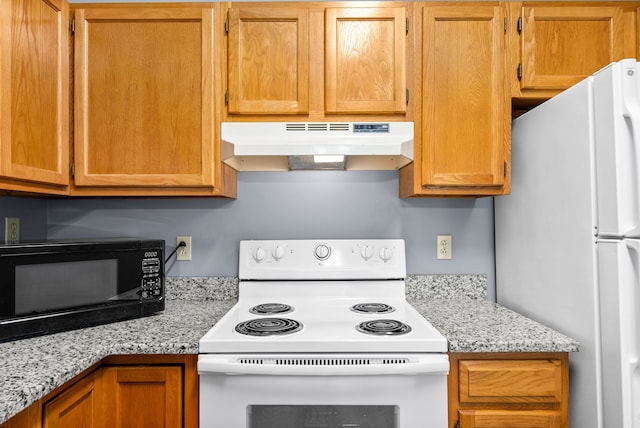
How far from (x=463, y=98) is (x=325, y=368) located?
1.16m

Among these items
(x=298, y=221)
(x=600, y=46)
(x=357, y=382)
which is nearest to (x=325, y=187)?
(x=298, y=221)

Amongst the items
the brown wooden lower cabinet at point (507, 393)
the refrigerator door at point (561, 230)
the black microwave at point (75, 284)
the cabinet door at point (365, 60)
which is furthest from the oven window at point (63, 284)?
the refrigerator door at point (561, 230)

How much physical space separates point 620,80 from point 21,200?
2.33 m

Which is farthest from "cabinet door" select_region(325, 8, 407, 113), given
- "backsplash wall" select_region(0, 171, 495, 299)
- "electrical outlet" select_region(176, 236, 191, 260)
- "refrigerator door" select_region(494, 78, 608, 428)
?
"electrical outlet" select_region(176, 236, 191, 260)

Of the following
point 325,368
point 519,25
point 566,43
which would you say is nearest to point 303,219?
point 325,368

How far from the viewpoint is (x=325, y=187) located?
6.23ft

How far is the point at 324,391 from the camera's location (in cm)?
120

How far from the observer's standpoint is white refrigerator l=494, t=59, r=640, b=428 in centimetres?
109

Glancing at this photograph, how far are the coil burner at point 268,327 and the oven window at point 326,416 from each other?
23 centimetres

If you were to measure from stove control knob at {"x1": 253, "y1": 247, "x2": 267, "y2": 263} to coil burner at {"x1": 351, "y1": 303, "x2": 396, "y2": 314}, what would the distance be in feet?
1.58

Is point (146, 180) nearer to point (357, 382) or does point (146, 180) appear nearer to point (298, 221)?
point (298, 221)

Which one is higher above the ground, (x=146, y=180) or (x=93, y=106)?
(x=93, y=106)

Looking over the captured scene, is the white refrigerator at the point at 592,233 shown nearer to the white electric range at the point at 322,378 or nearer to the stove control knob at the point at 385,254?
the white electric range at the point at 322,378

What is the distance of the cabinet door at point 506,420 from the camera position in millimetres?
1237
